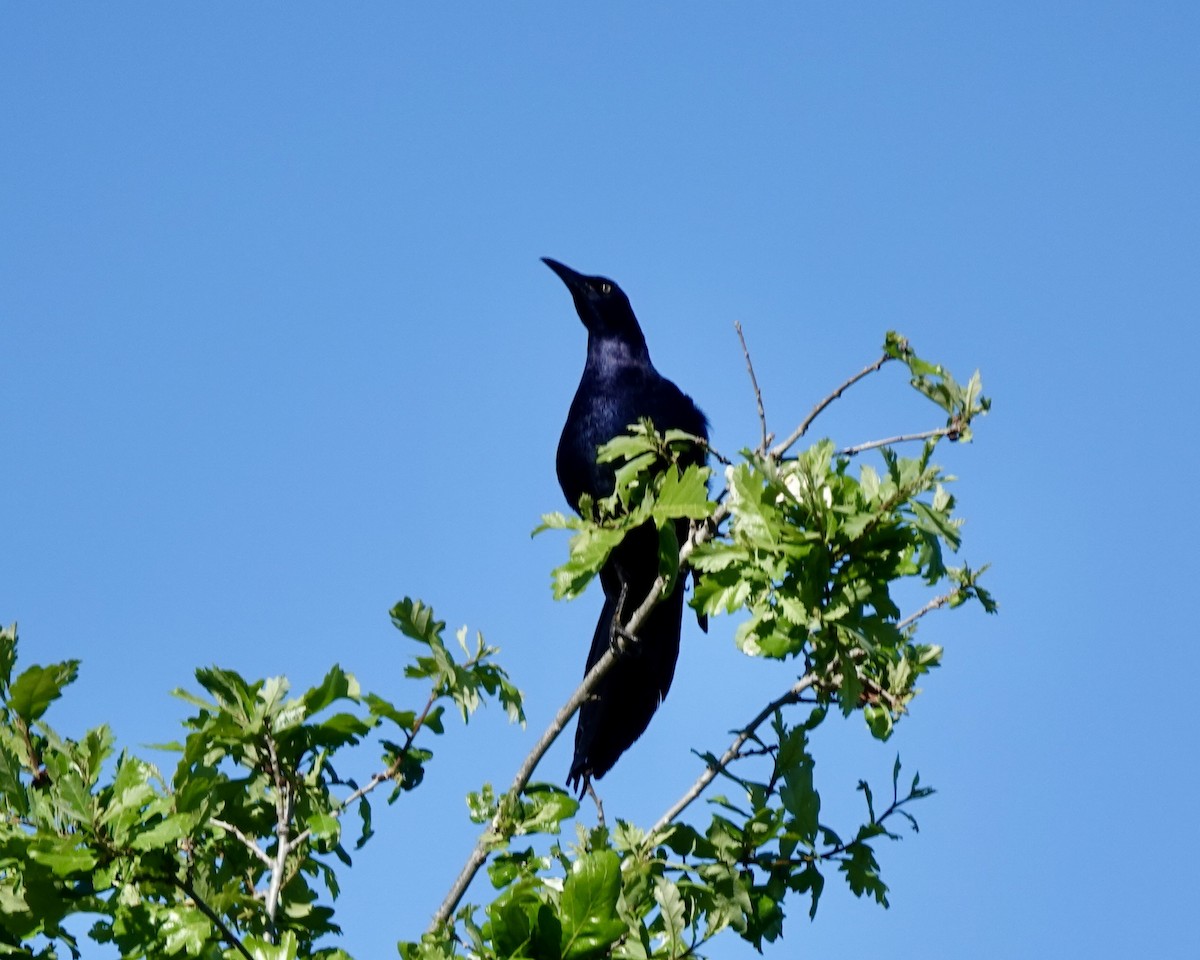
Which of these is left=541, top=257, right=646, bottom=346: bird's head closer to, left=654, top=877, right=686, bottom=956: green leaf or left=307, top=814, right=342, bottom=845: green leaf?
→ left=307, top=814, right=342, bottom=845: green leaf

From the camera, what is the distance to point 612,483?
5.64 m

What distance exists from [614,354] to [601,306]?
378mm

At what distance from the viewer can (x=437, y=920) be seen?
302cm

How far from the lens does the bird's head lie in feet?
22.0

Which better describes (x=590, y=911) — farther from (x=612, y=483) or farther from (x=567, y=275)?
(x=567, y=275)

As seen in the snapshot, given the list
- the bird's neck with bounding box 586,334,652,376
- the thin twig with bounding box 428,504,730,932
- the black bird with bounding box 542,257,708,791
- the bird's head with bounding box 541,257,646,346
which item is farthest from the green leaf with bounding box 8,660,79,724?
the bird's head with bounding box 541,257,646,346

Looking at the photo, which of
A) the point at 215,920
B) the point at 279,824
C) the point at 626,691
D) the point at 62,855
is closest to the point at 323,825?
the point at 279,824

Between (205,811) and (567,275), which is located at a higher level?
(567,275)

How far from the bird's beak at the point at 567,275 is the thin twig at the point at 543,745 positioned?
11.4 ft

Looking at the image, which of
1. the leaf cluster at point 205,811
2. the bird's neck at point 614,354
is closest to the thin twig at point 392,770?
the leaf cluster at point 205,811

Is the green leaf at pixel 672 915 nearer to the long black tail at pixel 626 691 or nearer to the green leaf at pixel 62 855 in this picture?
the green leaf at pixel 62 855

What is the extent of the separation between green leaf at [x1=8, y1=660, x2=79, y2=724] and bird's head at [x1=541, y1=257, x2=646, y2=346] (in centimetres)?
405

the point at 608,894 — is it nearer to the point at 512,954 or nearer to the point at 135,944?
the point at 512,954

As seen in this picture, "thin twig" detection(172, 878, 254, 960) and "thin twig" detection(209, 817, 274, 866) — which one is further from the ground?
"thin twig" detection(209, 817, 274, 866)
